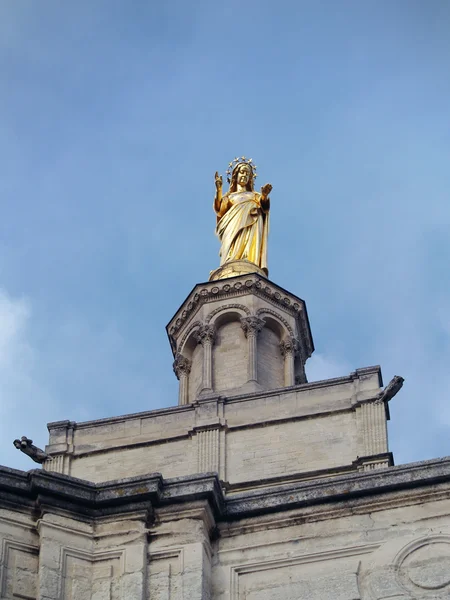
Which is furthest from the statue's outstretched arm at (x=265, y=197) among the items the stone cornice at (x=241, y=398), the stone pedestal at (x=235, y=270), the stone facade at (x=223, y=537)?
the stone facade at (x=223, y=537)

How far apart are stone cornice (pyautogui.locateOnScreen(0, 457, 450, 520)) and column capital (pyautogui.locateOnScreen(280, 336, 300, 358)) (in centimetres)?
2319

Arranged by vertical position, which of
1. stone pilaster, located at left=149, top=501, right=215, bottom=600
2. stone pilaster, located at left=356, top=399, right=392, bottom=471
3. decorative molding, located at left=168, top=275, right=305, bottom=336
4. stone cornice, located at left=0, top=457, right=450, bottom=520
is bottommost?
stone pilaster, located at left=149, top=501, right=215, bottom=600

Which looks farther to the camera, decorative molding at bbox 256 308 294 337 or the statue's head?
the statue's head

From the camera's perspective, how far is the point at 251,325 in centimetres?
4219

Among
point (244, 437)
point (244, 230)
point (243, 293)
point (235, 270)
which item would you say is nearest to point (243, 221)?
point (244, 230)

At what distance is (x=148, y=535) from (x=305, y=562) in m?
1.95

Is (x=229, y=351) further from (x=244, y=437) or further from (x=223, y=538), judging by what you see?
(x=223, y=538)

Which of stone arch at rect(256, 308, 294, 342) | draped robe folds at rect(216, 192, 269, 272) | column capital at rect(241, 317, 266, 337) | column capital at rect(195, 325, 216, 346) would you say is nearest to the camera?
column capital at rect(241, 317, 266, 337)

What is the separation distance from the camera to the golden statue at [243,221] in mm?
46194

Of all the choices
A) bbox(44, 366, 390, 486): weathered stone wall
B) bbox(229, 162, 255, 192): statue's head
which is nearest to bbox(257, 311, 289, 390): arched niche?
bbox(44, 366, 390, 486): weathered stone wall

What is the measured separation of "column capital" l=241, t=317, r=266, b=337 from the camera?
42.1 metres

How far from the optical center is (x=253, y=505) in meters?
19.4

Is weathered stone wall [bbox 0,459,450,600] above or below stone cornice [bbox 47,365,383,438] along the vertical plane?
below

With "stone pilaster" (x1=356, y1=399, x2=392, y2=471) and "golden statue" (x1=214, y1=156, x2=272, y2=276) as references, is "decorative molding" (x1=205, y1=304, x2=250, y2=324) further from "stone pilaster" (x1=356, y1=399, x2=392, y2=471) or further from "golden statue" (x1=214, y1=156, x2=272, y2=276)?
"stone pilaster" (x1=356, y1=399, x2=392, y2=471)
